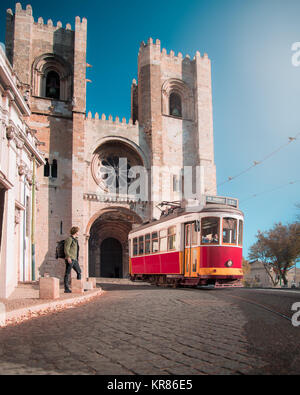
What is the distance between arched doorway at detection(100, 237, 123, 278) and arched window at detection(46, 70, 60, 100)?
15066mm

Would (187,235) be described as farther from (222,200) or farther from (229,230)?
(222,200)

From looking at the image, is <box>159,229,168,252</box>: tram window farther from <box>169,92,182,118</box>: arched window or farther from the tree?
the tree

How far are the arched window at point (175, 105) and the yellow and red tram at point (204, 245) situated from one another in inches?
803

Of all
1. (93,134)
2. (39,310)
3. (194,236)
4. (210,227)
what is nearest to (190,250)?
(194,236)

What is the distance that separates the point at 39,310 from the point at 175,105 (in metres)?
29.1

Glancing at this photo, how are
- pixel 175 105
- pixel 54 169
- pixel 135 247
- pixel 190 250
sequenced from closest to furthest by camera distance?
1. pixel 190 250
2. pixel 135 247
3. pixel 54 169
4. pixel 175 105

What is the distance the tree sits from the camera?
134ft

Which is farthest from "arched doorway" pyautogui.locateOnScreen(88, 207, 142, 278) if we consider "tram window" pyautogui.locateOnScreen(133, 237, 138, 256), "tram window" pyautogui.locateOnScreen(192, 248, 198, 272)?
"tram window" pyautogui.locateOnScreen(192, 248, 198, 272)

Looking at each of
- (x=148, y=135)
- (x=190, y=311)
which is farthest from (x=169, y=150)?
(x=190, y=311)

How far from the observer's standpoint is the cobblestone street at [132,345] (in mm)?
3299

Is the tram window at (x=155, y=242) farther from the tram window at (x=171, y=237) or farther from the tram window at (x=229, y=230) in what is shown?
the tram window at (x=229, y=230)

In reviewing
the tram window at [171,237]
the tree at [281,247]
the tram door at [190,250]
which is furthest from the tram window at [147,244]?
the tree at [281,247]

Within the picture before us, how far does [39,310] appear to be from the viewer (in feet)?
25.2
